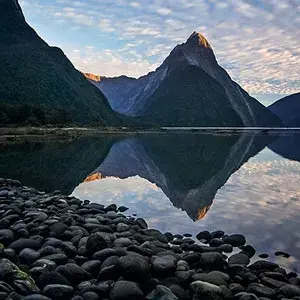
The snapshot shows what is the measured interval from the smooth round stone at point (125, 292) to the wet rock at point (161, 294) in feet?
0.83

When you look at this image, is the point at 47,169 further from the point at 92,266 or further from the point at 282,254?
the point at 92,266

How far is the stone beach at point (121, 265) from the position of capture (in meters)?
8.91

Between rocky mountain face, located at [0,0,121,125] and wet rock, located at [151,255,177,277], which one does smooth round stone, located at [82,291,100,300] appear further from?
rocky mountain face, located at [0,0,121,125]

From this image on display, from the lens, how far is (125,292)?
884 cm

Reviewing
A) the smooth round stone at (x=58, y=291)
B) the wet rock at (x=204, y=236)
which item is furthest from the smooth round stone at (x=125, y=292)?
the wet rock at (x=204, y=236)

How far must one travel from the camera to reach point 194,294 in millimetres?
8992

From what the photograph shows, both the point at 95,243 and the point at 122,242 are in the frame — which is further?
the point at 122,242

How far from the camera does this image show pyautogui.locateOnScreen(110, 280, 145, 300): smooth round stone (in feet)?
28.7

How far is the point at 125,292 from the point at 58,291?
153cm

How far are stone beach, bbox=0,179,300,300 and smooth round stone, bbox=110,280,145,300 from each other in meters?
0.02

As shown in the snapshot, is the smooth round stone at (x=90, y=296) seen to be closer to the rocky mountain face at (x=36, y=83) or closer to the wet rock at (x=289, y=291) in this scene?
the wet rock at (x=289, y=291)

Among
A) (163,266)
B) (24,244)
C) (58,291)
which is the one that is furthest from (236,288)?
(24,244)

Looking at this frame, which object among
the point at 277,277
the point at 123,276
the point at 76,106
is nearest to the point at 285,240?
the point at 277,277

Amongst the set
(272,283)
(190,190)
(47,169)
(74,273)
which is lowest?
(47,169)
